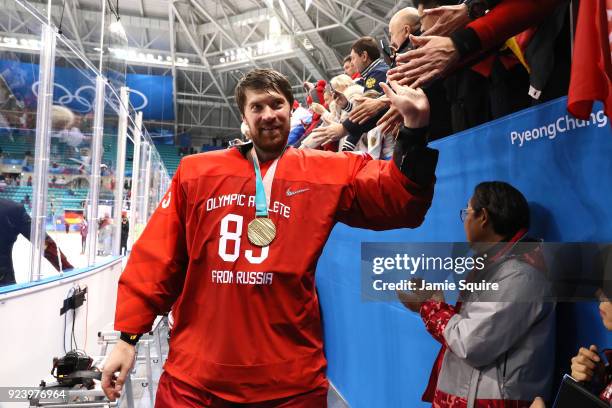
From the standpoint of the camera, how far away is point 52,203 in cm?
360

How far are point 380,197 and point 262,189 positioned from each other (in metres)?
0.34

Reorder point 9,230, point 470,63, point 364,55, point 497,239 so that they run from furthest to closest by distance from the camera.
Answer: point 364,55
point 9,230
point 470,63
point 497,239

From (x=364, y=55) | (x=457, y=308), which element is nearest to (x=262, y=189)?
(x=457, y=308)

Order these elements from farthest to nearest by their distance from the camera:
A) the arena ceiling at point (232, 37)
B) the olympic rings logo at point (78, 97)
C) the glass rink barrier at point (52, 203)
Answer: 1. the arena ceiling at point (232, 37)
2. the olympic rings logo at point (78, 97)
3. the glass rink barrier at point (52, 203)

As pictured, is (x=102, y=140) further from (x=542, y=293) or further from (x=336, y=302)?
(x=542, y=293)

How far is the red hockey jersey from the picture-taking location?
1356mm

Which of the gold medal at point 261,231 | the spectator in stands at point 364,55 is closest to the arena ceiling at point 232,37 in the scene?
the spectator in stands at point 364,55

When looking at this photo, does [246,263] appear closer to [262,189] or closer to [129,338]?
[262,189]

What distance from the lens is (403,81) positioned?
1381 millimetres

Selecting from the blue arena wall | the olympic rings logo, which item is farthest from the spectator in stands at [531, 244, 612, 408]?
the olympic rings logo

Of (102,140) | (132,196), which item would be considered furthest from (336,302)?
(132,196)

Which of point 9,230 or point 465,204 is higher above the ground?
point 465,204

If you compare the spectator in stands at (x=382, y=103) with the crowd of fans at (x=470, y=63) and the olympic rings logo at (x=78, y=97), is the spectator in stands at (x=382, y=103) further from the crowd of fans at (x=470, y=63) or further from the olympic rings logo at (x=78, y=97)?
the olympic rings logo at (x=78, y=97)

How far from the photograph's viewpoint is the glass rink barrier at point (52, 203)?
2760 mm
